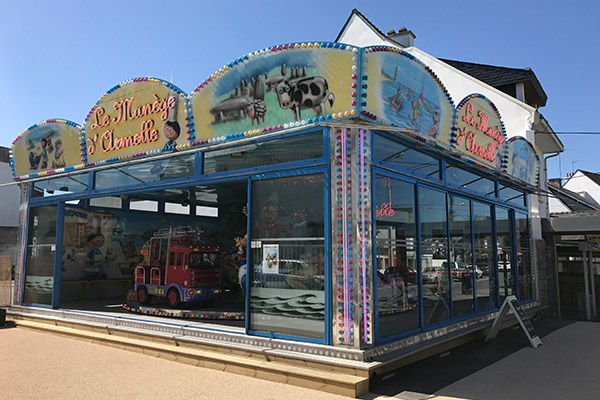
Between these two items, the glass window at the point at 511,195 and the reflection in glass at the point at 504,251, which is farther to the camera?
the glass window at the point at 511,195

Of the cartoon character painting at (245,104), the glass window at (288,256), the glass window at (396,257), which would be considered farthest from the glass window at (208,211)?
the glass window at (396,257)

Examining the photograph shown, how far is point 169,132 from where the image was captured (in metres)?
7.89

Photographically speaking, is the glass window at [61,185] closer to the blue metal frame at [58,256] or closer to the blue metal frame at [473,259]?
the blue metal frame at [58,256]

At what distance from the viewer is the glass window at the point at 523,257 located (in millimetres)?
11297

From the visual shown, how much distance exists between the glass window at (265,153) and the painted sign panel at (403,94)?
90cm

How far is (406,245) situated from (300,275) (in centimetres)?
180

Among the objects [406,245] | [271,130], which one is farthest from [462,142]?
[271,130]

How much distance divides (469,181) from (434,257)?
229cm

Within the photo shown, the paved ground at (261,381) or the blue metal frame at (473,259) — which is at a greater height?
the blue metal frame at (473,259)

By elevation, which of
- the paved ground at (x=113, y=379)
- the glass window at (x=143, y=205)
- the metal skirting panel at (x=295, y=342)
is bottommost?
the paved ground at (x=113, y=379)

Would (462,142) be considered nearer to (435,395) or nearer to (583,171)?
(435,395)

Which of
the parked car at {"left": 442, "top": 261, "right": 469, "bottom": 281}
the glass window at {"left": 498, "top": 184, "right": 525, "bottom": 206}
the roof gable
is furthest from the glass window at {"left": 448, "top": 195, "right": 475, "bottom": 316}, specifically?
the roof gable

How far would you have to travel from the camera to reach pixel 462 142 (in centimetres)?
826

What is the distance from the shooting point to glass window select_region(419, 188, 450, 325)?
7.29 m
